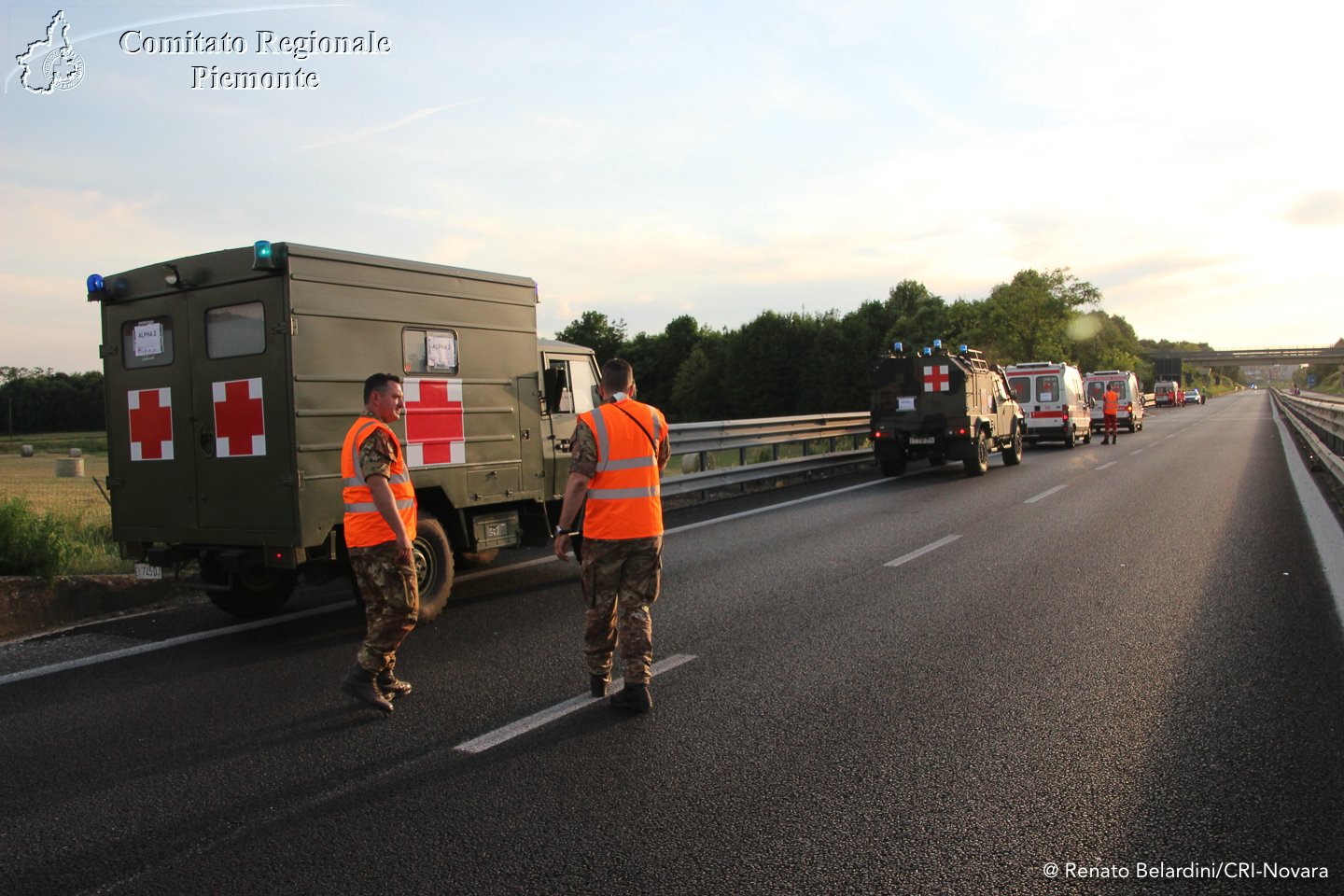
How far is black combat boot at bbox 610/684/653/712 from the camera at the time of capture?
4.82m

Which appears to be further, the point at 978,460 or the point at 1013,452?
the point at 1013,452

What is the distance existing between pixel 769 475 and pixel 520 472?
8771mm

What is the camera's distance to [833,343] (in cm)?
8962

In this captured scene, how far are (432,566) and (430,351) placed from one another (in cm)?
166

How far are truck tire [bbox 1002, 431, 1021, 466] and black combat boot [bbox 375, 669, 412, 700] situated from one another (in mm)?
17562

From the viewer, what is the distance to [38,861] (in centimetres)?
338

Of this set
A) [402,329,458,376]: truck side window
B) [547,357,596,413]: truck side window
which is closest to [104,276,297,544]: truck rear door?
[402,329,458,376]: truck side window

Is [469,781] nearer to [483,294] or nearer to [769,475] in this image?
[483,294]

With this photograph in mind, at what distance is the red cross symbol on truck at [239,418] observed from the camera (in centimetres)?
650

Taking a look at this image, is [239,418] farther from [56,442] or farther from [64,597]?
[56,442]

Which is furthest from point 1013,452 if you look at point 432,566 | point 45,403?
point 45,403

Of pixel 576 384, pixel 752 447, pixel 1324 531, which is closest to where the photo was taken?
pixel 576 384

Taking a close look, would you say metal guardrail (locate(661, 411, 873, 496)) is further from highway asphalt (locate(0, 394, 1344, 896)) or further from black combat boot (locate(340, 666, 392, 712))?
black combat boot (locate(340, 666, 392, 712))

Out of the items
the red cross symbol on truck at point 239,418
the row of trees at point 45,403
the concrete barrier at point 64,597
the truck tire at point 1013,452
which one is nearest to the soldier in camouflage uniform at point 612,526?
the red cross symbol on truck at point 239,418
